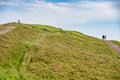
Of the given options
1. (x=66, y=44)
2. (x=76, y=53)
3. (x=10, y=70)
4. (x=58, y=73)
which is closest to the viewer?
(x=10, y=70)

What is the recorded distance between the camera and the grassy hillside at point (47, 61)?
32.3 metres

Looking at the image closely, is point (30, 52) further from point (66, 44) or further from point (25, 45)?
point (66, 44)

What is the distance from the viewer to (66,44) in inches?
1943

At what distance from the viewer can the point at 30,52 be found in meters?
38.2

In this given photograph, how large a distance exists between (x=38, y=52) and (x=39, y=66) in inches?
185

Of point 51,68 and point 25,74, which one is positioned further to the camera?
point 51,68

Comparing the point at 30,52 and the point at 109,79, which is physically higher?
the point at 30,52

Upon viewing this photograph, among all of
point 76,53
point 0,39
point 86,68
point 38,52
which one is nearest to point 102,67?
point 86,68

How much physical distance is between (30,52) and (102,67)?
10.0 meters

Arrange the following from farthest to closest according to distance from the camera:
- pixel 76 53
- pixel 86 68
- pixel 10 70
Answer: pixel 76 53 < pixel 86 68 < pixel 10 70

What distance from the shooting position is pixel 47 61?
3672 cm

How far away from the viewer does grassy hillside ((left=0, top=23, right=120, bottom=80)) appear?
106ft

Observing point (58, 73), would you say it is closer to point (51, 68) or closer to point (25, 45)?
point (51, 68)

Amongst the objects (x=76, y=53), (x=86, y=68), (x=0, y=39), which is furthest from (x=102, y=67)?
(x=0, y=39)
